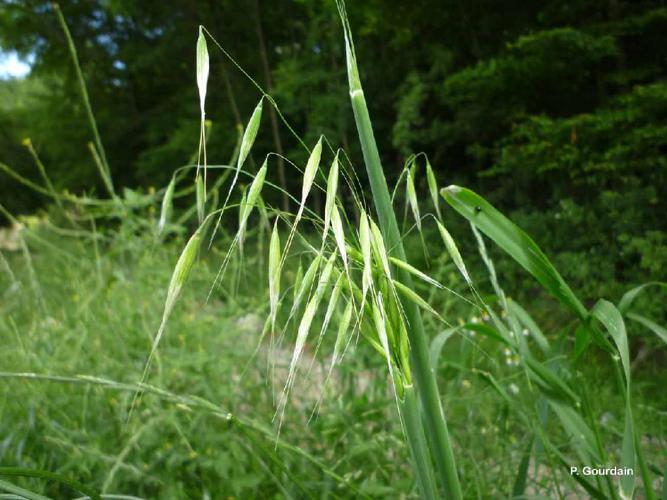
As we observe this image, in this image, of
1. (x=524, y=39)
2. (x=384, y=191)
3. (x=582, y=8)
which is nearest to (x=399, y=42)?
(x=582, y=8)

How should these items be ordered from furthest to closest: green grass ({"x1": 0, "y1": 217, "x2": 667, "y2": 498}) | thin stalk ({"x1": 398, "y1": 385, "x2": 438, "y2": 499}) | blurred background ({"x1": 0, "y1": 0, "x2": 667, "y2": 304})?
blurred background ({"x1": 0, "y1": 0, "x2": 667, "y2": 304})
green grass ({"x1": 0, "y1": 217, "x2": 667, "y2": 498})
thin stalk ({"x1": 398, "y1": 385, "x2": 438, "y2": 499})

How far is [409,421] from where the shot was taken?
30.4 inches

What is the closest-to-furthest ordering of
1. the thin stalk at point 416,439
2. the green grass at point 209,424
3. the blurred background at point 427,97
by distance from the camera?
the thin stalk at point 416,439, the green grass at point 209,424, the blurred background at point 427,97

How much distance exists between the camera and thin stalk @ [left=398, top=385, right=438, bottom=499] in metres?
0.76

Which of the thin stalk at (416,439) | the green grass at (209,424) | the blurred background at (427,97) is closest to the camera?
the thin stalk at (416,439)

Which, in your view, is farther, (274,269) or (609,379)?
(609,379)

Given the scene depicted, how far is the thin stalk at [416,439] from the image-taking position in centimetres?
76

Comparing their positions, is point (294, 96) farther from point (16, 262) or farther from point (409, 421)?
point (409, 421)

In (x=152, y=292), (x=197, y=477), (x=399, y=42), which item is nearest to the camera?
(x=197, y=477)

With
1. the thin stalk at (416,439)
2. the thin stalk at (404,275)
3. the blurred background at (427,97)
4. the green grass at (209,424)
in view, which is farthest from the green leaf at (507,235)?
the blurred background at (427,97)

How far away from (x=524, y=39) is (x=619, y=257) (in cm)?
143

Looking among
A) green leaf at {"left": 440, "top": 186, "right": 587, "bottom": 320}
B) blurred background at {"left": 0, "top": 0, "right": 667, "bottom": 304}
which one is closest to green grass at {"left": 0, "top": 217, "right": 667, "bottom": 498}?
green leaf at {"left": 440, "top": 186, "right": 587, "bottom": 320}

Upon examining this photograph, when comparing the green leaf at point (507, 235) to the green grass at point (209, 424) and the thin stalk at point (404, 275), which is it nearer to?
the thin stalk at point (404, 275)

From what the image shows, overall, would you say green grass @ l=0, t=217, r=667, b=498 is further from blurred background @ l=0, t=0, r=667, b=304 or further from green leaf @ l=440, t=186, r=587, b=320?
blurred background @ l=0, t=0, r=667, b=304
